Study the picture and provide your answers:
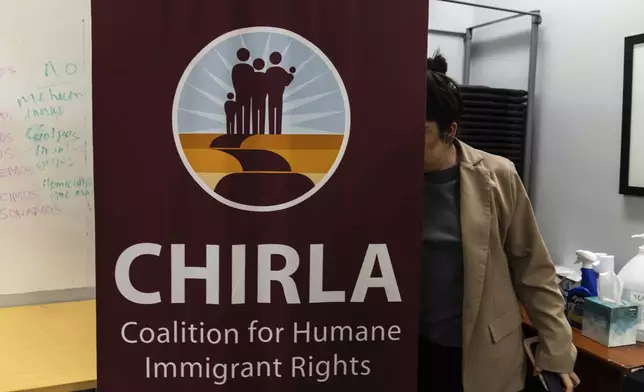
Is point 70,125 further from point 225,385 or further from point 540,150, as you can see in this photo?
point 540,150

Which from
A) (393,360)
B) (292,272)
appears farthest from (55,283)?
(393,360)

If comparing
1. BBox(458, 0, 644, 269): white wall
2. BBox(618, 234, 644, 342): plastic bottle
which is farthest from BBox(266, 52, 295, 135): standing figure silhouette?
BBox(458, 0, 644, 269): white wall

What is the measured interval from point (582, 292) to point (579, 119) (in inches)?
27.6

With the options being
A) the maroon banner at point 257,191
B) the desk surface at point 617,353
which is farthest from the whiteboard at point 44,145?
the desk surface at point 617,353

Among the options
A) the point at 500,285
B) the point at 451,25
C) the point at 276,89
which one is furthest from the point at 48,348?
the point at 451,25

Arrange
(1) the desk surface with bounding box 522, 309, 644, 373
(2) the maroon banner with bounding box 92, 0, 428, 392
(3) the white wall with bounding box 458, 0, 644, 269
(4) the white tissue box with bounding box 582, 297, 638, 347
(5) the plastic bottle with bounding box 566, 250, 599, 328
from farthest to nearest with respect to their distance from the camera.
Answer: (3) the white wall with bounding box 458, 0, 644, 269 → (5) the plastic bottle with bounding box 566, 250, 599, 328 → (4) the white tissue box with bounding box 582, 297, 638, 347 → (1) the desk surface with bounding box 522, 309, 644, 373 → (2) the maroon banner with bounding box 92, 0, 428, 392

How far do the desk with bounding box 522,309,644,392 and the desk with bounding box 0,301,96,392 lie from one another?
1139 millimetres

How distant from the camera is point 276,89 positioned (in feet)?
3.28

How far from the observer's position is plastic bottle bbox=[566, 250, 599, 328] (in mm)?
1741

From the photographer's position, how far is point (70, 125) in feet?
5.77

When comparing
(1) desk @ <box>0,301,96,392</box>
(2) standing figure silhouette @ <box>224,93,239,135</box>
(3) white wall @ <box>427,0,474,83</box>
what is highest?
(3) white wall @ <box>427,0,474,83</box>

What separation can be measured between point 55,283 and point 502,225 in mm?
1385

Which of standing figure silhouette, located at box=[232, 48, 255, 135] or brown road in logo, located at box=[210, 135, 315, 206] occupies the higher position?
standing figure silhouette, located at box=[232, 48, 255, 135]

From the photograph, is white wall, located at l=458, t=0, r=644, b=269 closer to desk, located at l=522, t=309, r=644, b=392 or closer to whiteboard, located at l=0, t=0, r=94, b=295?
desk, located at l=522, t=309, r=644, b=392
